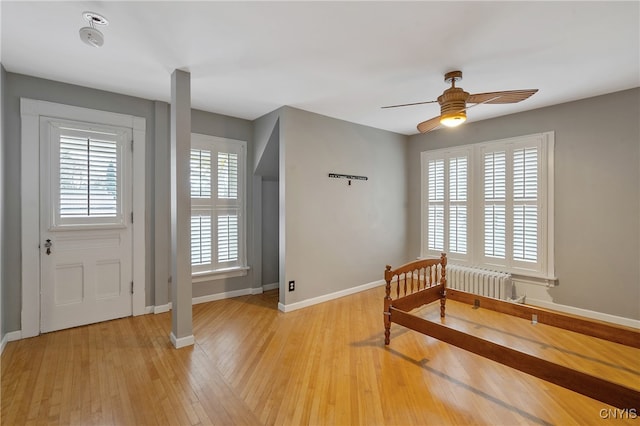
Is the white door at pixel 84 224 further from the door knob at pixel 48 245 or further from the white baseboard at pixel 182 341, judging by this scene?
the white baseboard at pixel 182 341

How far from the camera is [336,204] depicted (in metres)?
4.44

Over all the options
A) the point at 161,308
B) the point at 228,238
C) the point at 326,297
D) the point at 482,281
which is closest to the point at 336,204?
the point at 326,297

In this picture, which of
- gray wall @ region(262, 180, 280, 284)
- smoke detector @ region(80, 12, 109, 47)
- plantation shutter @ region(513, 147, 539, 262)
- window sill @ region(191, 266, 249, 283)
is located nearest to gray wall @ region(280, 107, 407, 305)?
window sill @ region(191, 266, 249, 283)

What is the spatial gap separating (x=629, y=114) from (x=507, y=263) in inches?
85.6

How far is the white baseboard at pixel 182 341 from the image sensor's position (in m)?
2.87

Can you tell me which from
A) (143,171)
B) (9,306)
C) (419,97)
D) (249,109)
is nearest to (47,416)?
(9,306)

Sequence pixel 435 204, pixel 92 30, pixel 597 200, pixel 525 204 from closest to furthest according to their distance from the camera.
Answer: pixel 92 30
pixel 597 200
pixel 525 204
pixel 435 204

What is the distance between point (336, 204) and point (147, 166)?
2538mm

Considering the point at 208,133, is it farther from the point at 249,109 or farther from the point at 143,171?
the point at 143,171

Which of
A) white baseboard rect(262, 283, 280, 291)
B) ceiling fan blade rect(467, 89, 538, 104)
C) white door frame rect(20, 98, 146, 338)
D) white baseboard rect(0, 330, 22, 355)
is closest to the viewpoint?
ceiling fan blade rect(467, 89, 538, 104)

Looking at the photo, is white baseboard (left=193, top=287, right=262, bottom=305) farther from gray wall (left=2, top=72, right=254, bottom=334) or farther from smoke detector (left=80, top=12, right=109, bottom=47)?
smoke detector (left=80, top=12, right=109, bottom=47)

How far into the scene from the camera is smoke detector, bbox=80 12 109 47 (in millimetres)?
2035

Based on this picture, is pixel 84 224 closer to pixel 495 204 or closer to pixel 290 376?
pixel 290 376

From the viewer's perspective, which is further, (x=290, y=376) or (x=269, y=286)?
(x=269, y=286)
